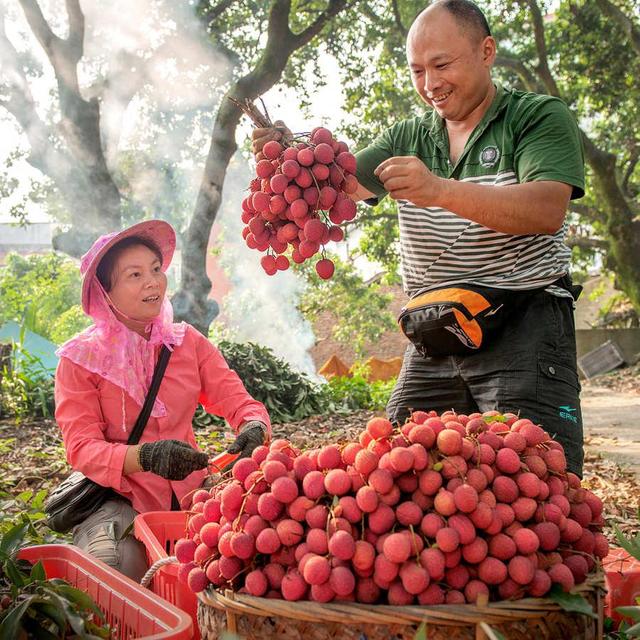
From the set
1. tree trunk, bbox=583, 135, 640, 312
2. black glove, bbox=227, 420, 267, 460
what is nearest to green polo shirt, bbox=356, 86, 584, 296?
black glove, bbox=227, 420, 267, 460

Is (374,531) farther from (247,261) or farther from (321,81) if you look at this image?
(247,261)

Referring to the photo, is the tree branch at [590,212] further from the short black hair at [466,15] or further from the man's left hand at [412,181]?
the man's left hand at [412,181]

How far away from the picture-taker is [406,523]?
1.38 m

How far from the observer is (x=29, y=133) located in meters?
12.8

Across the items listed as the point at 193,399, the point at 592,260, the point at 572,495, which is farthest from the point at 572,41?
the point at 572,495

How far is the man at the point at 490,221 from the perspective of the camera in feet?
7.22

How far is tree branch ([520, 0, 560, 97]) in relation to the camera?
41.2 feet

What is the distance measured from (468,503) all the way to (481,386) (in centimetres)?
116

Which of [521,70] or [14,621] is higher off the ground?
[521,70]

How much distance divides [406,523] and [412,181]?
40.8 inches

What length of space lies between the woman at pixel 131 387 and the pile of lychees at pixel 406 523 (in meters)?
1.11

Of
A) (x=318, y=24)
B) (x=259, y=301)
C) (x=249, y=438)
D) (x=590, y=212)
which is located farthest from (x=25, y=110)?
(x=259, y=301)

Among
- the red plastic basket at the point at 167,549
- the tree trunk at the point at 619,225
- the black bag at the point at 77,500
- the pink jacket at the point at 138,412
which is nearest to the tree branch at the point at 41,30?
the tree trunk at the point at 619,225

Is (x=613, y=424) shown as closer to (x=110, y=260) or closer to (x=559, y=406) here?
(x=559, y=406)
